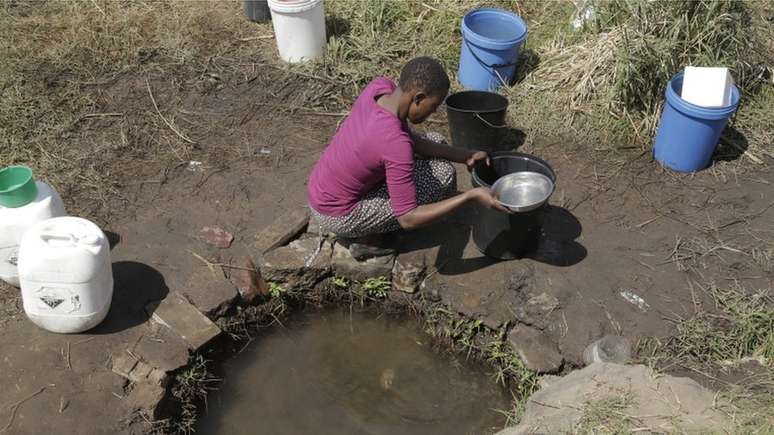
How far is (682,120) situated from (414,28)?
2.26 metres

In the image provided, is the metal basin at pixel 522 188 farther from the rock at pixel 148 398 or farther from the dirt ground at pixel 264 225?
the rock at pixel 148 398

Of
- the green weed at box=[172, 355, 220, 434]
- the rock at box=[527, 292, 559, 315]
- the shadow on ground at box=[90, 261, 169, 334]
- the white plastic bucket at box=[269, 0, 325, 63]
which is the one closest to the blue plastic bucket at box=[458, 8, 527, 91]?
the white plastic bucket at box=[269, 0, 325, 63]

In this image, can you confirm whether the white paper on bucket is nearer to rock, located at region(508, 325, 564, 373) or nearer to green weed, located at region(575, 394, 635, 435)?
rock, located at region(508, 325, 564, 373)

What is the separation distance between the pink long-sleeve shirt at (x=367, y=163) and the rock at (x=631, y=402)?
1101 millimetres

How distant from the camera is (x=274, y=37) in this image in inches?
226

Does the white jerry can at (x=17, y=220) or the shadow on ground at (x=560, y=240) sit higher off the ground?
the white jerry can at (x=17, y=220)

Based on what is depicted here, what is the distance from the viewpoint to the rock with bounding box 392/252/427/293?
3.87 m

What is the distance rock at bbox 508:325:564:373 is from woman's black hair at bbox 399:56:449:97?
1.27 metres

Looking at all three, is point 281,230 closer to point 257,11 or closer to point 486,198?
point 486,198

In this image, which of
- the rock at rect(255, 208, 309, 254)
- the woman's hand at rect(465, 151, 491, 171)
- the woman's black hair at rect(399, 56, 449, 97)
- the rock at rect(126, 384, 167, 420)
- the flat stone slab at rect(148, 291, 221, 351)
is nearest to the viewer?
the woman's black hair at rect(399, 56, 449, 97)

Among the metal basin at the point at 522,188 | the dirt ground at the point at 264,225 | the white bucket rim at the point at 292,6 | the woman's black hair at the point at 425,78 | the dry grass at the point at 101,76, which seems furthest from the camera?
the white bucket rim at the point at 292,6

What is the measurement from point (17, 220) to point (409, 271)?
2.00 m

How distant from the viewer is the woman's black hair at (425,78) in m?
3.14

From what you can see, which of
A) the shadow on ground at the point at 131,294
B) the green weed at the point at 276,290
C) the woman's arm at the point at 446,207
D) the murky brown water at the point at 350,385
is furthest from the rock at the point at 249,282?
the woman's arm at the point at 446,207
